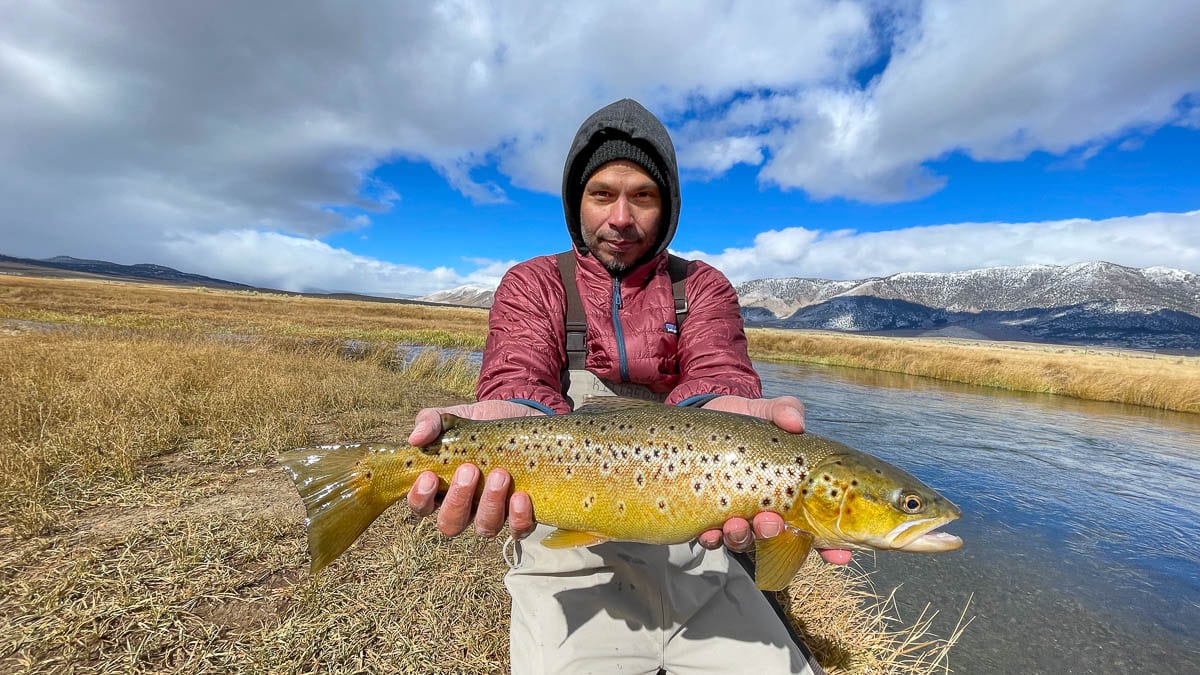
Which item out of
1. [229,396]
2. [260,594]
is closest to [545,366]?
[260,594]

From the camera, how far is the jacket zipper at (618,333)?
3.61m

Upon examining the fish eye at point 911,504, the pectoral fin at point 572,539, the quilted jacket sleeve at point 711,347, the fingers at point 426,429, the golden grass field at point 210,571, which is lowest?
the golden grass field at point 210,571

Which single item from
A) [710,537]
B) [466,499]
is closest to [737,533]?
[710,537]

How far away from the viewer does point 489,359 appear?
3510mm

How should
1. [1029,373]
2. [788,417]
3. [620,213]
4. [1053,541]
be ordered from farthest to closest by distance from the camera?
[1029,373] → [1053,541] → [620,213] → [788,417]

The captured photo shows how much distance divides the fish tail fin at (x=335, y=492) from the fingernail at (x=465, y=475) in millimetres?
326

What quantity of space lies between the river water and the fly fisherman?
12.1ft

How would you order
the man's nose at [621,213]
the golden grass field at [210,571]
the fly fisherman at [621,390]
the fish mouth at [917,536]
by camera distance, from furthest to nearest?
the man's nose at [621,213] → the golden grass field at [210,571] → the fly fisherman at [621,390] → the fish mouth at [917,536]

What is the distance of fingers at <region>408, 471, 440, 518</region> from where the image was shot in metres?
2.54

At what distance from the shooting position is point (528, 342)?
3492 mm

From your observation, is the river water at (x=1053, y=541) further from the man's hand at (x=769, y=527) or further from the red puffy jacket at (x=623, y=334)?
the red puffy jacket at (x=623, y=334)

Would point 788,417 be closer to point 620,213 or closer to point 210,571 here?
point 620,213

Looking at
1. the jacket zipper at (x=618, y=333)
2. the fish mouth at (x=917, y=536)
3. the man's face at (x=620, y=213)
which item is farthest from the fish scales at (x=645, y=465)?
the man's face at (x=620, y=213)

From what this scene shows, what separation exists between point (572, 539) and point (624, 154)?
8.86 ft
